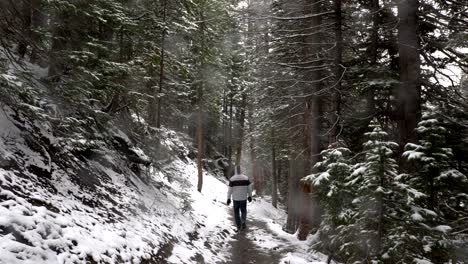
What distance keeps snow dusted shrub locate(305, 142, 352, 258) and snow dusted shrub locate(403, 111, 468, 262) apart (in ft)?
4.14

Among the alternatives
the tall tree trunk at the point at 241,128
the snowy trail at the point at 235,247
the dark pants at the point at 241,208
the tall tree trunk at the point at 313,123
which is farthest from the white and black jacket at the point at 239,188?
the tall tree trunk at the point at 241,128

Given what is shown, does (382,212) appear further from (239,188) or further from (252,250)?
(239,188)

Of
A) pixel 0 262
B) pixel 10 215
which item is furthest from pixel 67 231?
pixel 0 262

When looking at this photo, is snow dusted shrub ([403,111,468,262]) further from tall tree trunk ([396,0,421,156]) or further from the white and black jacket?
the white and black jacket

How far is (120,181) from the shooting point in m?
10.8

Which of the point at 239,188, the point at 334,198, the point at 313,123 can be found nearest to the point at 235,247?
the point at 239,188

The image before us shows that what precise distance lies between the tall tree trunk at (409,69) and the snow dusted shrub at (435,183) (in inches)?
65.0

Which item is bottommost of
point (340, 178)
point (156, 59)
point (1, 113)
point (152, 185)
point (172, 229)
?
point (172, 229)

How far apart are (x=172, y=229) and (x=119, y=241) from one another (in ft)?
11.3

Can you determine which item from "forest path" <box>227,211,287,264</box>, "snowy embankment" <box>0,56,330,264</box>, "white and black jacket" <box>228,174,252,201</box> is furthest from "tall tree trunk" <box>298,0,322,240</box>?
"white and black jacket" <box>228,174,252,201</box>

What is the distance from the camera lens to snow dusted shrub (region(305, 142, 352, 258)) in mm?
7059

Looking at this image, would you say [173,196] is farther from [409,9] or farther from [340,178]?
[409,9]

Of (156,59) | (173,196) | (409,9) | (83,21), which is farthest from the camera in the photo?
(173,196)

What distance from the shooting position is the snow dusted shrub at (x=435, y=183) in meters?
5.93
